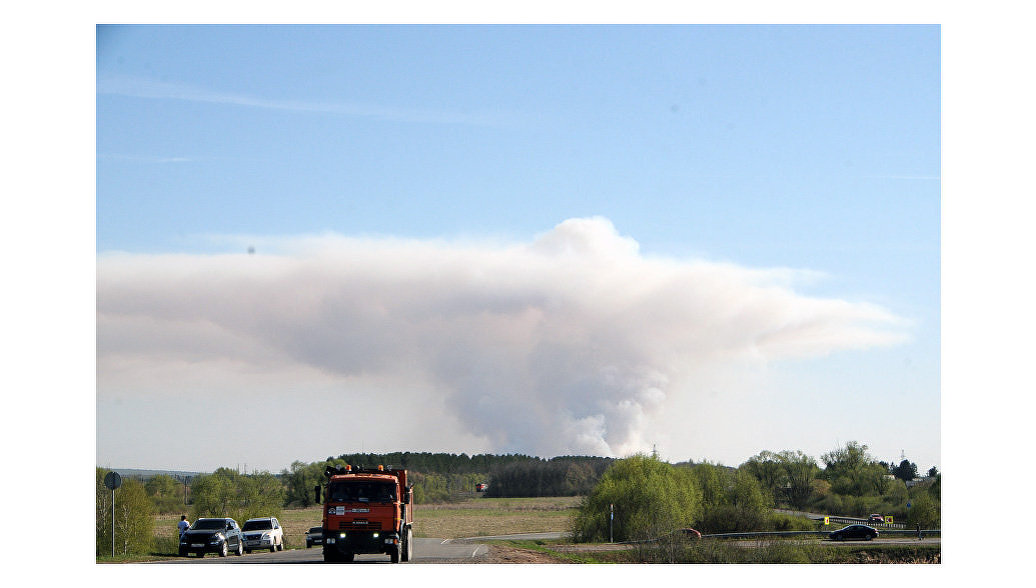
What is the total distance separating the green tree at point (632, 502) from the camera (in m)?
62.6

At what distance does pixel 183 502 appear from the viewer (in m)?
83.4

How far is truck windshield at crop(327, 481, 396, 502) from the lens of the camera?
2858 centimetres

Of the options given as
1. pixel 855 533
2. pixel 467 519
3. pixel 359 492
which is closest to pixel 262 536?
pixel 359 492

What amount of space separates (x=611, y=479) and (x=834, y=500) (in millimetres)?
38613

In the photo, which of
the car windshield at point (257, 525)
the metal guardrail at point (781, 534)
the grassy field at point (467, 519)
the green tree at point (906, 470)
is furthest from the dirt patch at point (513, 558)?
the green tree at point (906, 470)

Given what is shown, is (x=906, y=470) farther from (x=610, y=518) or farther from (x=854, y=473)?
(x=610, y=518)

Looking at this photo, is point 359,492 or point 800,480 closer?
point 359,492

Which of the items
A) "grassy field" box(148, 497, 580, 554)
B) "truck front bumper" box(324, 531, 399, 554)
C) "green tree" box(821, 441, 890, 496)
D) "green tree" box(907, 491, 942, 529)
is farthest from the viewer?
"green tree" box(821, 441, 890, 496)

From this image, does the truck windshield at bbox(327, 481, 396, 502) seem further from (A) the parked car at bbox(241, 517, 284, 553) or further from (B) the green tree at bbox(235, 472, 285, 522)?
(B) the green tree at bbox(235, 472, 285, 522)

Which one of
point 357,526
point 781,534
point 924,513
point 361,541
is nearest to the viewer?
point 361,541

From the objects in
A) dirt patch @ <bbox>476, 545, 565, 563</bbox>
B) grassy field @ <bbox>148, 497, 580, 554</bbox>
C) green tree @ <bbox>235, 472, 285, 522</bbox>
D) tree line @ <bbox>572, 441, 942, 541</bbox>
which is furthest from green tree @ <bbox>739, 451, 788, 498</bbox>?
dirt patch @ <bbox>476, 545, 565, 563</bbox>

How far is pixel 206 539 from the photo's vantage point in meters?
35.3

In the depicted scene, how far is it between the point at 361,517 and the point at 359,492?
80 cm

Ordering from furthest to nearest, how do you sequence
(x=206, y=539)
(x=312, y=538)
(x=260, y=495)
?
(x=260, y=495) < (x=312, y=538) < (x=206, y=539)
